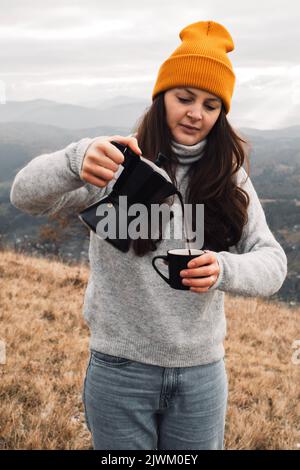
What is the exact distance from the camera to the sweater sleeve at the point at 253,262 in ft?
4.82

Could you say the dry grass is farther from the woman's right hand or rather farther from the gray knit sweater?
the woman's right hand

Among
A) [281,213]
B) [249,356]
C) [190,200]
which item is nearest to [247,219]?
[190,200]

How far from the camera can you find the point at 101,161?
1335 millimetres

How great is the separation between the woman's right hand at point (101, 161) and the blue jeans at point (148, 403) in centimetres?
Result: 70

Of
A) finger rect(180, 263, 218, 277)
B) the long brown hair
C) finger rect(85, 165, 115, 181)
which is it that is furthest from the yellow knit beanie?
finger rect(180, 263, 218, 277)

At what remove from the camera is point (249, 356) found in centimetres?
596

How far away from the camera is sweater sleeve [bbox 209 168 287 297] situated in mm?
1470

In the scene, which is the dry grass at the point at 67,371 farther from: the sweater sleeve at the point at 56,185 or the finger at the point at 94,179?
the finger at the point at 94,179

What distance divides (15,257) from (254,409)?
6.57 meters

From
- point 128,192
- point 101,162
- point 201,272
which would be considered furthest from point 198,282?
point 101,162

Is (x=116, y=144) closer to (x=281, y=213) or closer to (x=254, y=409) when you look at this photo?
(x=254, y=409)

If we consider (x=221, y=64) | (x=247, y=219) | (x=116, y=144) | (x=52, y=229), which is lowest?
(x=52, y=229)

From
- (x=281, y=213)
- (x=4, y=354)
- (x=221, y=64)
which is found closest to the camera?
(x=221, y=64)

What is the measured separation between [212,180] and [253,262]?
369mm
